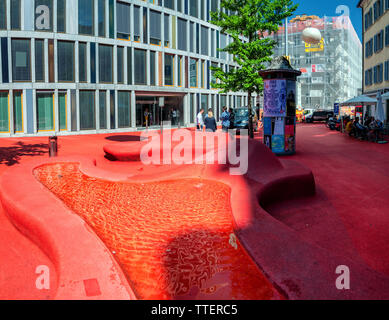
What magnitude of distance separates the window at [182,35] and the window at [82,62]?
10643mm

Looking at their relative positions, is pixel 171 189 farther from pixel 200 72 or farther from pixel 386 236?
pixel 200 72

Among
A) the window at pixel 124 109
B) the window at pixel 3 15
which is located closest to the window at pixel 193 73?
the window at pixel 124 109

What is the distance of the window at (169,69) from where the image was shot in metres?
34.3

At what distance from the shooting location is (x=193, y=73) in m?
37.9

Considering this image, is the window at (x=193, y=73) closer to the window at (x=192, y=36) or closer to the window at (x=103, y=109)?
the window at (x=192, y=36)

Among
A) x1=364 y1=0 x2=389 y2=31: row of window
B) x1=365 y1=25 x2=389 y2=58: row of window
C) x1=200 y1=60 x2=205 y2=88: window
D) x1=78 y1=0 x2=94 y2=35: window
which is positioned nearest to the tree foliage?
x1=78 y1=0 x2=94 y2=35: window

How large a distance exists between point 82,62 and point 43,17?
3906mm

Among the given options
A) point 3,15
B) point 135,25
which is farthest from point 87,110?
point 135,25

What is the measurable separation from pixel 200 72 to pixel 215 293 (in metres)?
36.6

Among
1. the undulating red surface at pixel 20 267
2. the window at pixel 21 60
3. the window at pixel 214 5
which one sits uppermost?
the window at pixel 214 5

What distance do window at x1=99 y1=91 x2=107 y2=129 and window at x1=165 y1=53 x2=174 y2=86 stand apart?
717 cm

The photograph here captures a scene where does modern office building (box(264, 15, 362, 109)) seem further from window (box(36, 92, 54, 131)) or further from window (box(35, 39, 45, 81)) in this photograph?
window (box(36, 92, 54, 131))

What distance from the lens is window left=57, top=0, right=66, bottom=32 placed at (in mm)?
26641

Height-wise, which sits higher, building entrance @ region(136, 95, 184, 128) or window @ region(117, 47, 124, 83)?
window @ region(117, 47, 124, 83)
